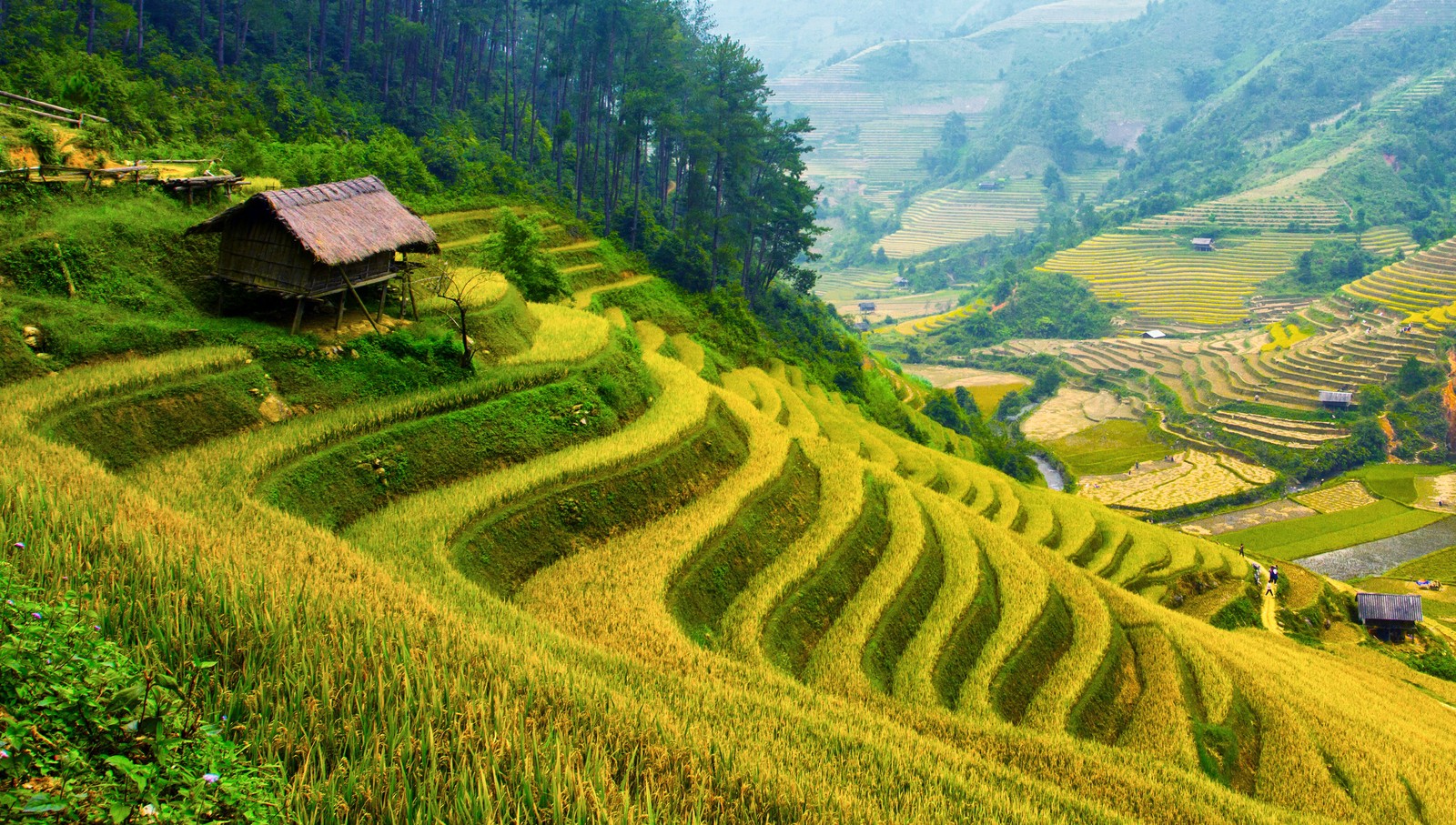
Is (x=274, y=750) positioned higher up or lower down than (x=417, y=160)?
lower down

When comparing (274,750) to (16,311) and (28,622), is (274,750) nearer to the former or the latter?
(28,622)

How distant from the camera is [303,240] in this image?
38.4 ft

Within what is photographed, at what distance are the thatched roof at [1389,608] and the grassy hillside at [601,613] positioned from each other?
299 cm

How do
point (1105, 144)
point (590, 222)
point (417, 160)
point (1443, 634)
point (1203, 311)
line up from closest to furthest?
1. point (1443, 634)
2. point (417, 160)
3. point (590, 222)
4. point (1203, 311)
5. point (1105, 144)

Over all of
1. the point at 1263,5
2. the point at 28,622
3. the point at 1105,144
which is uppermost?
the point at 1263,5

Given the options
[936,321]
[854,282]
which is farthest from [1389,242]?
[854,282]

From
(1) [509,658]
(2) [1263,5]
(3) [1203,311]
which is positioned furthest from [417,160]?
(2) [1263,5]

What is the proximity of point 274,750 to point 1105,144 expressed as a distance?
14370cm

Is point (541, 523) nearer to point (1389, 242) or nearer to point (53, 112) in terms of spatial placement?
point (53, 112)

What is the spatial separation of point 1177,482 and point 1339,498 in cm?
673

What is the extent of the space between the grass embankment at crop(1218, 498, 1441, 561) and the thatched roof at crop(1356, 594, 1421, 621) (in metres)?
11.0

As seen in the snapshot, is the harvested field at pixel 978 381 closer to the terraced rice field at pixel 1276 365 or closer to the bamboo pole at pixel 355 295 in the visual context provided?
the terraced rice field at pixel 1276 365

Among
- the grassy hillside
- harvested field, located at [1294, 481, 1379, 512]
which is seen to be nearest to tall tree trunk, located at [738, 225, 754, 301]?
the grassy hillside

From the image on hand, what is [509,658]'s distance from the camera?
19.4 ft
